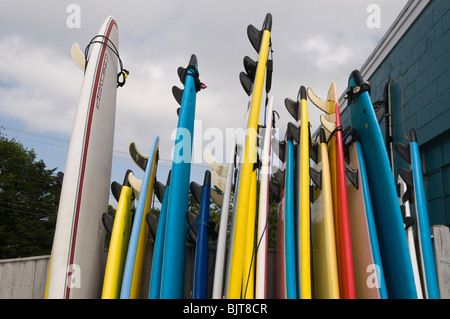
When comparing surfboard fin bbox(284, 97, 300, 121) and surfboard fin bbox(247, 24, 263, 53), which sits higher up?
surfboard fin bbox(247, 24, 263, 53)

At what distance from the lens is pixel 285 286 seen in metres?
1.84

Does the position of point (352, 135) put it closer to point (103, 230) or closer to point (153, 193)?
point (153, 193)

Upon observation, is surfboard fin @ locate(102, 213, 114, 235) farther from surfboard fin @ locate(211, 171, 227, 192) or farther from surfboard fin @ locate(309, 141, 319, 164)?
surfboard fin @ locate(309, 141, 319, 164)

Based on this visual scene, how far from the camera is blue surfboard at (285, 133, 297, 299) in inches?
70.5

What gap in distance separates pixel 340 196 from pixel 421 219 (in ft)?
1.86

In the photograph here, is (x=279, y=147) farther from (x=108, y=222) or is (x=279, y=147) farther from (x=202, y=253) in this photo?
(x=108, y=222)

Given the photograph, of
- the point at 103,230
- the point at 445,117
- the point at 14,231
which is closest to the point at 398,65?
the point at 445,117

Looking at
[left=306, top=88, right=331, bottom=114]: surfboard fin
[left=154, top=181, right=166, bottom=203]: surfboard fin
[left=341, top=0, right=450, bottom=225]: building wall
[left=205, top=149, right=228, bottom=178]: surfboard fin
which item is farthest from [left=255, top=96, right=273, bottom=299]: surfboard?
[left=341, top=0, right=450, bottom=225]: building wall

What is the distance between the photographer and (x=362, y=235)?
1955 millimetres

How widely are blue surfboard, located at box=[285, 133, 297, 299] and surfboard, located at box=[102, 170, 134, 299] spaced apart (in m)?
0.99

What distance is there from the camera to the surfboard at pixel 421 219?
192 centimetres

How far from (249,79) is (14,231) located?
21839 millimetres

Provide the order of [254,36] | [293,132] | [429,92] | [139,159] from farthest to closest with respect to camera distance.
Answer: [429,92] → [139,159] → [254,36] → [293,132]

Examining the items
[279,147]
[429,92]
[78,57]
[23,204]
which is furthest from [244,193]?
[23,204]
